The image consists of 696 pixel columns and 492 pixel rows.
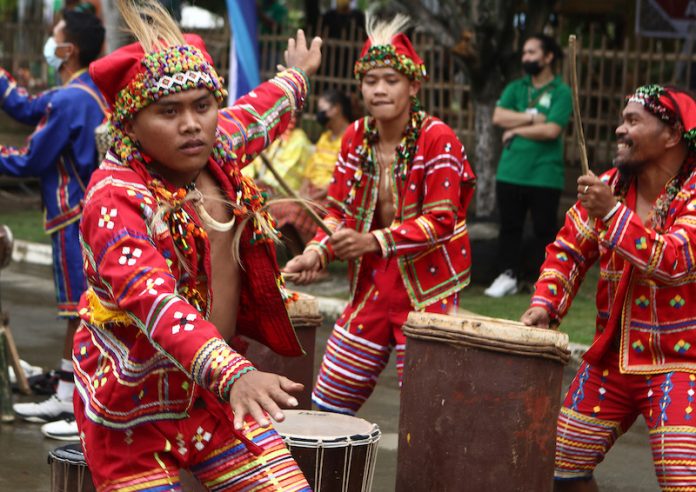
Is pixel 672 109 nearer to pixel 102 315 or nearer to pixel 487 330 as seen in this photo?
pixel 487 330

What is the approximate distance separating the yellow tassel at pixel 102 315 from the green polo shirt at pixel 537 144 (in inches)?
277

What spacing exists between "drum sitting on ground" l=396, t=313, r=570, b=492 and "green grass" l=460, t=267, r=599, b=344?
157 inches

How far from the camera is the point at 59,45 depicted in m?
7.06

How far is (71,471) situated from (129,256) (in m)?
1.13

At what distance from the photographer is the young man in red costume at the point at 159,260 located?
3.27 meters

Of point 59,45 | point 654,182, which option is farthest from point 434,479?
point 59,45

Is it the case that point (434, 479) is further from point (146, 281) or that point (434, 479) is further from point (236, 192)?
point (146, 281)

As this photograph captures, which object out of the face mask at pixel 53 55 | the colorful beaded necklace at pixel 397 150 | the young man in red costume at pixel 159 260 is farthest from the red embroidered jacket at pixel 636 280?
the face mask at pixel 53 55

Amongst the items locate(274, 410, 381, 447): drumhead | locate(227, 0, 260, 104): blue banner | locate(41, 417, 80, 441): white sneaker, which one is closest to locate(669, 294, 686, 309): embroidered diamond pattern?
locate(274, 410, 381, 447): drumhead

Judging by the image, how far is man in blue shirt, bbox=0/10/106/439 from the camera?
668 centimetres

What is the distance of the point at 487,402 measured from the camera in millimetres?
4469

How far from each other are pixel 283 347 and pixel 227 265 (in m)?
0.34

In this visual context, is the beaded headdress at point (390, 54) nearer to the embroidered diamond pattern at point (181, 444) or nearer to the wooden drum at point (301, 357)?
the wooden drum at point (301, 357)

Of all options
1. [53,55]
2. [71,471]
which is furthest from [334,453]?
[53,55]
